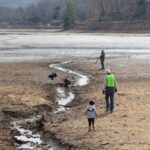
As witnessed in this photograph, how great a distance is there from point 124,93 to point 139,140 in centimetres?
918

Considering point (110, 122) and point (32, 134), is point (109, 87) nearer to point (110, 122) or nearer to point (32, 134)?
point (110, 122)

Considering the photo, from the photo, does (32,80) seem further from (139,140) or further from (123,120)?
(139,140)

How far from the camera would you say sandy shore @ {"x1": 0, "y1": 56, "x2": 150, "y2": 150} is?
53.4 ft

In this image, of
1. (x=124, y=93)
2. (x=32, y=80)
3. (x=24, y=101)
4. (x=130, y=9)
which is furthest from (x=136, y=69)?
(x=130, y=9)

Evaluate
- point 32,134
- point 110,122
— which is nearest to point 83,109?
point 110,122

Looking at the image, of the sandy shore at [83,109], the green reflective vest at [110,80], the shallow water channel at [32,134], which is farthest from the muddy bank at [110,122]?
the green reflective vest at [110,80]

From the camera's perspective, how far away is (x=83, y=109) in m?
21.4

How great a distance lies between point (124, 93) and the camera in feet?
81.8

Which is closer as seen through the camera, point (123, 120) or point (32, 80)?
point (123, 120)

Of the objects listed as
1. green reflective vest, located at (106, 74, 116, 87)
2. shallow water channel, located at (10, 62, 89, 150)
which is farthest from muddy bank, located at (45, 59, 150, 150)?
green reflective vest, located at (106, 74, 116, 87)

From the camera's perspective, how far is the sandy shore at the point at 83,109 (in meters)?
16.3

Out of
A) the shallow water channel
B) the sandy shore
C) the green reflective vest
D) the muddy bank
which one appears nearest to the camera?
the muddy bank

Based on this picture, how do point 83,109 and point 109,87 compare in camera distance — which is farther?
point 83,109

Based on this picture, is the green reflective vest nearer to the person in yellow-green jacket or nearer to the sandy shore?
the person in yellow-green jacket
